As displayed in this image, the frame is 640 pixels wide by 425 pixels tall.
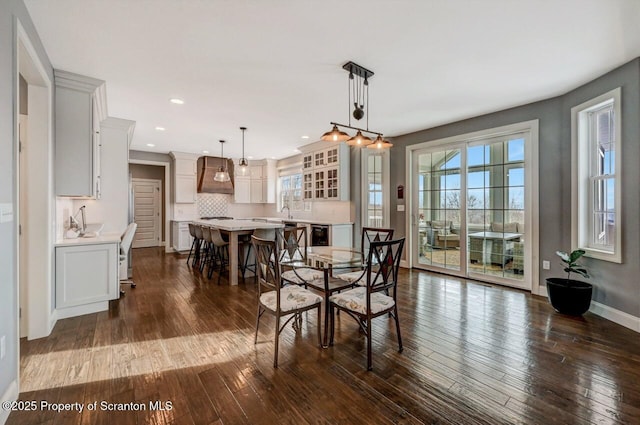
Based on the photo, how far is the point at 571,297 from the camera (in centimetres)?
311

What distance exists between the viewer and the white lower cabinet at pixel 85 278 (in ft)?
9.77

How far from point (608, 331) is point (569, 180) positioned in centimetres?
176

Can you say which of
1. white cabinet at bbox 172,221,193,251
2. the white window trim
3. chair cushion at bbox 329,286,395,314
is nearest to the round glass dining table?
chair cushion at bbox 329,286,395,314

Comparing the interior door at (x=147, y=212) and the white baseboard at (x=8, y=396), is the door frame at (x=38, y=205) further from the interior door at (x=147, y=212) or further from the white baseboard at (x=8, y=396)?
the interior door at (x=147, y=212)

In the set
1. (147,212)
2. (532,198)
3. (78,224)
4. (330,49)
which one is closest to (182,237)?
(147,212)

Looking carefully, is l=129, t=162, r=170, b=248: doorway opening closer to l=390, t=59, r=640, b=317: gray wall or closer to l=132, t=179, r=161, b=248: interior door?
l=132, t=179, r=161, b=248: interior door

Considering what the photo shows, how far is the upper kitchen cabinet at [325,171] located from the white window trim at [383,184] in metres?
0.37

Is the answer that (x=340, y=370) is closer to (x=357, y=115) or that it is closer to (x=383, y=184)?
(x=357, y=115)

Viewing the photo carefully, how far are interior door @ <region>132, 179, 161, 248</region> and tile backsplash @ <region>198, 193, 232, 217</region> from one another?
1443 mm

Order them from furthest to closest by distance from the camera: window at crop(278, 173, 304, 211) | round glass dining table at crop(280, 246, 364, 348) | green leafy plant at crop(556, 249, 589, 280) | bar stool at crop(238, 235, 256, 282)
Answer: window at crop(278, 173, 304, 211) < bar stool at crop(238, 235, 256, 282) < green leafy plant at crop(556, 249, 589, 280) < round glass dining table at crop(280, 246, 364, 348)

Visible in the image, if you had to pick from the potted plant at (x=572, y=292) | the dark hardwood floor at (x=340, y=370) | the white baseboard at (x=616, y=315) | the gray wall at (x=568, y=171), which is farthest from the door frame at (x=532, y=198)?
the dark hardwood floor at (x=340, y=370)

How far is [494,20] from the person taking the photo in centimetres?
216

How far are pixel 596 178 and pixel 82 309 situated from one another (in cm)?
597

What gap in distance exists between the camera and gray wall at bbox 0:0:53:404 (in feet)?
5.32
